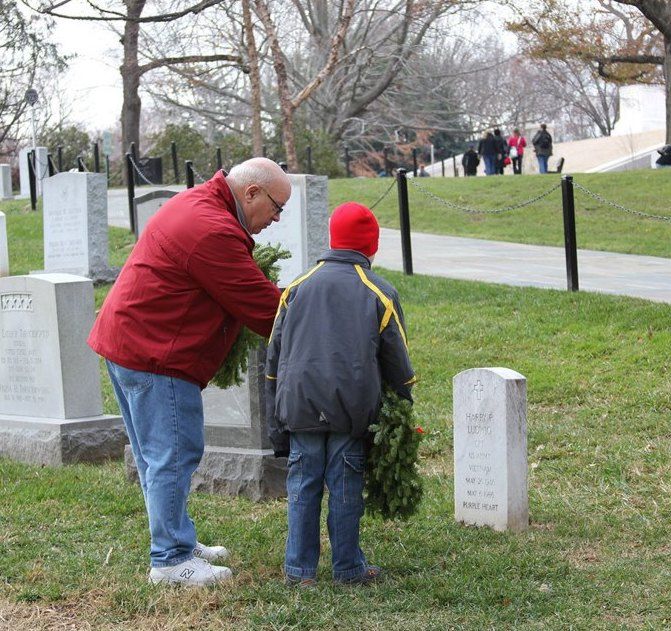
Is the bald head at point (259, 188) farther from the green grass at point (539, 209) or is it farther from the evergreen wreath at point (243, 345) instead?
the green grass at point (539, 209)

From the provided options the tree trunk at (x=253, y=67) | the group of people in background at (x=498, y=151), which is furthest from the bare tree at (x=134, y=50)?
the group of people in background at (x=498, y=151)

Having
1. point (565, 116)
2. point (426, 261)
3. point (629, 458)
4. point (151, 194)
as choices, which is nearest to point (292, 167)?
point (426, 261)

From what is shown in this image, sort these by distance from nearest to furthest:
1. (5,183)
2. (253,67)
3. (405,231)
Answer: (405,231) < (253,67) < (5,183)

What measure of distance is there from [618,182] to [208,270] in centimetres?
2002

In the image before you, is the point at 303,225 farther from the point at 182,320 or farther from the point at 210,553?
the point at 182,320

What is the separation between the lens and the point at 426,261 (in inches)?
637

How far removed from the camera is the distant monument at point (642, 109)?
53.5 m

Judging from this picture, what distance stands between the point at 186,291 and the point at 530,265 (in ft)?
36.7

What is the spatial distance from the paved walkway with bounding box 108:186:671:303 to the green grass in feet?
2.74

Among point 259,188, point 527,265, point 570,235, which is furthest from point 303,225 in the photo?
point 259,188

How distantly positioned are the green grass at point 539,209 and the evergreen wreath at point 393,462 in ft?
40.7

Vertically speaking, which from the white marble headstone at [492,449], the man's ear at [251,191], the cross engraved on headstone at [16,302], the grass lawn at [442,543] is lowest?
the grass lawn at [442,543]

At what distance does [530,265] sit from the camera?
1547cm

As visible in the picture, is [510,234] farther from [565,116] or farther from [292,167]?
[565,116]
